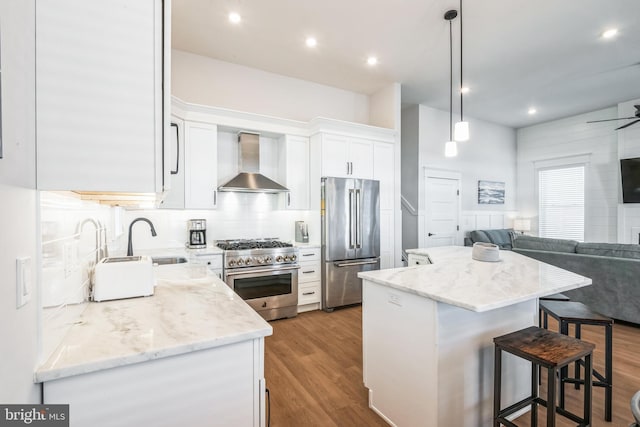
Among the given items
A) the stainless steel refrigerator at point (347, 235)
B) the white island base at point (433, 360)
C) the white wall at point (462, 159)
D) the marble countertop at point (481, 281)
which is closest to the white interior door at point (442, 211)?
the white wall at point (462, 159)

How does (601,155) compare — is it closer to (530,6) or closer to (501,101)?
(501,101)

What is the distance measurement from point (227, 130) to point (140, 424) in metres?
3.58

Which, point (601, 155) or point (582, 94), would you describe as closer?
point (582, 94)

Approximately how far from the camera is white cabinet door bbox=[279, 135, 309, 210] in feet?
13.5

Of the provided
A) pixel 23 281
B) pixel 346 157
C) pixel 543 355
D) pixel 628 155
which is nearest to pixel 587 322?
pixel 543 355

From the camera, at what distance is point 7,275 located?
0.65 meters

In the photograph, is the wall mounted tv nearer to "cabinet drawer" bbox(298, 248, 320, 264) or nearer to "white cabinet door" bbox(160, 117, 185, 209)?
"cabinet drawer" bbox(298, 248, 320, 264)

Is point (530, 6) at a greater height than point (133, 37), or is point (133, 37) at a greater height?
point (530, 6)

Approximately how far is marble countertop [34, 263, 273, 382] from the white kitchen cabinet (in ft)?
9.24

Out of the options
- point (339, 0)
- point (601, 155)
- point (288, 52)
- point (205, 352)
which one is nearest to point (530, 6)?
point (339, 0)

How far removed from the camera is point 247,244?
12.5ft

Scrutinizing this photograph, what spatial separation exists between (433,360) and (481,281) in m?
0.57

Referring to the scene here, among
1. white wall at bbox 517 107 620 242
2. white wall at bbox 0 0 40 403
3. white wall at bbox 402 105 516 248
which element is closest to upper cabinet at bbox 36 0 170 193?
white wall at bbox 0 0 40 403

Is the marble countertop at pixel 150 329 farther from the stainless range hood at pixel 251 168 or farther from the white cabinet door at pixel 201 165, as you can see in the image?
the stainless range hood at pixel 251 168
